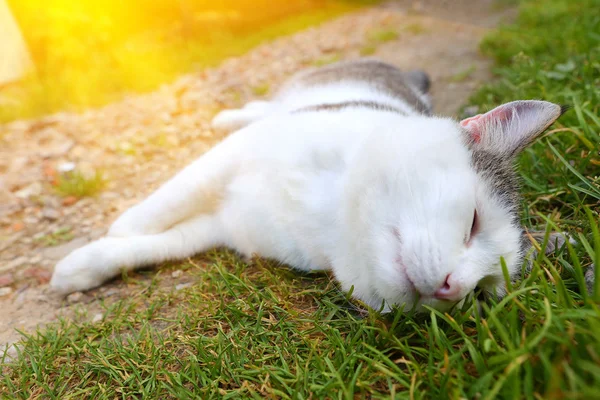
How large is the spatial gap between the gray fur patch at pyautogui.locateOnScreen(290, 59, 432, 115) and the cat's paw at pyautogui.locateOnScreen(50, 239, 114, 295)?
241 cm

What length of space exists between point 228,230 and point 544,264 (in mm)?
1630

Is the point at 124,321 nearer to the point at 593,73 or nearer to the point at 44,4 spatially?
the point at 593,73

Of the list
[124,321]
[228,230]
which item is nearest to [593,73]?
[228,230]

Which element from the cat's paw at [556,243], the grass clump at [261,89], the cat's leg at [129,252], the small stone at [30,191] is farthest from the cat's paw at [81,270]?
the grass clump at [261,89]

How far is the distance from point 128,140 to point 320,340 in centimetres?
316

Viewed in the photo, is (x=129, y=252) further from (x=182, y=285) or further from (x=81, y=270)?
(x=182, y=285)

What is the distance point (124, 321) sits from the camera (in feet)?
6.82

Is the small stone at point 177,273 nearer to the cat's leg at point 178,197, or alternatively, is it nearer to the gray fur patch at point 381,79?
the cat's leg at point 178,197

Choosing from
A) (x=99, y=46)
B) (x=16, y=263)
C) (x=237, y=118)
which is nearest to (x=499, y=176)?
(x=237, y=118)

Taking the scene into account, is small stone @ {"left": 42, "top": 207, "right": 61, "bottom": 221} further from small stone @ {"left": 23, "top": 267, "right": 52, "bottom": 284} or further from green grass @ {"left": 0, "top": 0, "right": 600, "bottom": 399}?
green grass @ {"left": 0, "top": 0, "right": 600, "bottom": 399}

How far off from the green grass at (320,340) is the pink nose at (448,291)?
0.08 metres

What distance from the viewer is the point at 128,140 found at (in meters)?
4.21

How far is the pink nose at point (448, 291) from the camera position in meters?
1.54

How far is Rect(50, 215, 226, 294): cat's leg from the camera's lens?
7.72 ft
